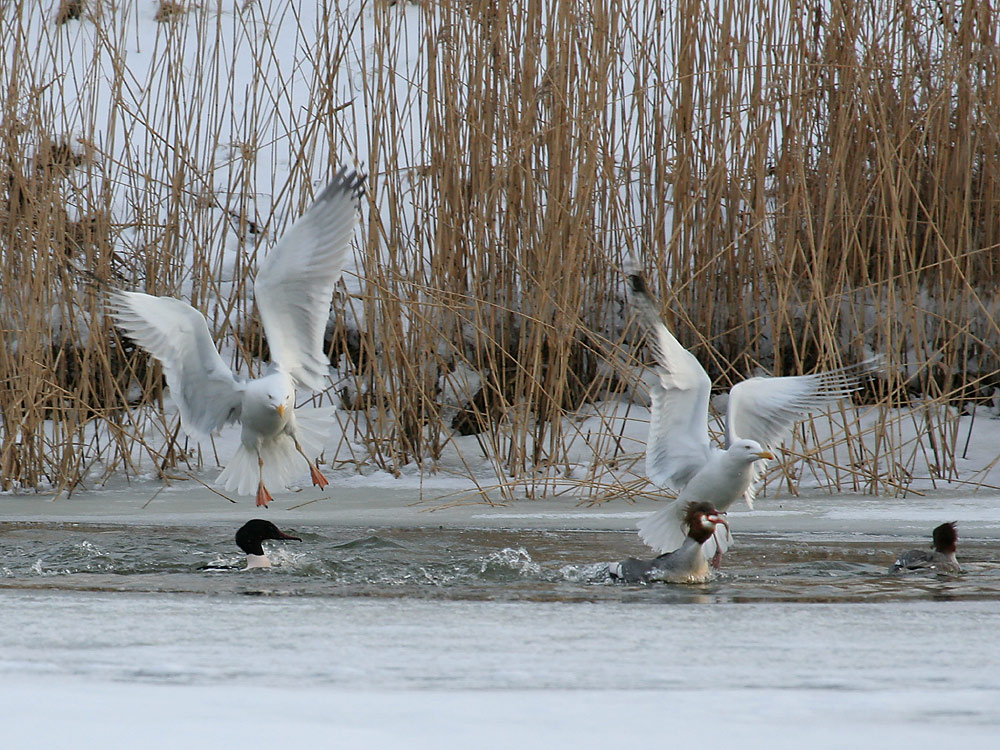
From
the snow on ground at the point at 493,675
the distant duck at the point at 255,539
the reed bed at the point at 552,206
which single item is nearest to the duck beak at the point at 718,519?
the snow on ground at the point at 493,675

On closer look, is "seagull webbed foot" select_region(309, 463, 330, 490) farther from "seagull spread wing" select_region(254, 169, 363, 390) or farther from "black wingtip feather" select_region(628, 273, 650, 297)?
"black wingtip feather" select_region(628, 273, 650, 297)

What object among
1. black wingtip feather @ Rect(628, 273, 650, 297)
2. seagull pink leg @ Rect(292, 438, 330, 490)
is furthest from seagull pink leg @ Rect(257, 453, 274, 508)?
black wingtip feather @ Rect(628, 273, 650, 297)

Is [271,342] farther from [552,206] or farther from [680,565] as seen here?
[680,565]

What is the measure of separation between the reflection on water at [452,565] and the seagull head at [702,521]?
15 centimetres

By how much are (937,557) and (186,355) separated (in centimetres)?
317

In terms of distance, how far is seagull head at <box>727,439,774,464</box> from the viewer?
4.89 metres

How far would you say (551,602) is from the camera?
3.55 meters

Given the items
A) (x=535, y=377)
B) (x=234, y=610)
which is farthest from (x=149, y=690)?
(x=535, y=377)

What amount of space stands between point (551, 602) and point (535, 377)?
275 centimetres

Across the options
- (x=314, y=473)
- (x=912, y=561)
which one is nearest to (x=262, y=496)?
(x=314, y=473)


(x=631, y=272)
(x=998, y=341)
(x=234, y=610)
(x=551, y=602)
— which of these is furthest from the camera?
(x=998, y=341)

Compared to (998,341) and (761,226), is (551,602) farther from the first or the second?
(998,341)

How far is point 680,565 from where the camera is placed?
435 cm

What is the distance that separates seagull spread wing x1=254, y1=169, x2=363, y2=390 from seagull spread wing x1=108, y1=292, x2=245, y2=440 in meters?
0.27
